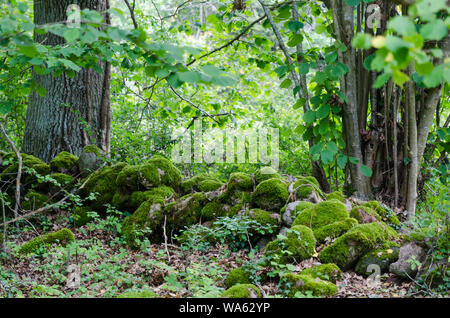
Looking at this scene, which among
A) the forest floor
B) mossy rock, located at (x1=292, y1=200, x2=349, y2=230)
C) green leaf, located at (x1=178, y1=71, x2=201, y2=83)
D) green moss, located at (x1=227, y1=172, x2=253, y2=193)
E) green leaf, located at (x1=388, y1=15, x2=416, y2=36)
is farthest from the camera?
green moss, located at (x1=227, y1=172, x2=253, y2=193)

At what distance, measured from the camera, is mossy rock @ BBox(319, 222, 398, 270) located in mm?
3631

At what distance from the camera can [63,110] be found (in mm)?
6664

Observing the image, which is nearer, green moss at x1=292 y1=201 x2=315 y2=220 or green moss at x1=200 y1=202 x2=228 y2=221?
green moss at x1=292 y1=201 x2=315 y2=220

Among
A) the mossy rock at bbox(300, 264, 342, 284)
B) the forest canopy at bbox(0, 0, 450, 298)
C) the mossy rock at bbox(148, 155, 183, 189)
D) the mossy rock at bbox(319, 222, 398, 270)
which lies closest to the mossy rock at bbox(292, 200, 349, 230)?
the forest canopy at bbox(0, 0, 450, 298)

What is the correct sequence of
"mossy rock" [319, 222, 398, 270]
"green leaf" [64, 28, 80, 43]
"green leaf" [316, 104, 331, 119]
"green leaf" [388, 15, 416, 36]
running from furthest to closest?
1. "green leaf" [316, 104, 331, 119]
2. "mossy rock" [319, 222, 398, 270]
3. "green leaf" [64, 28, 80, 43]
4. "green leaf" [388, 15, 416, 36]

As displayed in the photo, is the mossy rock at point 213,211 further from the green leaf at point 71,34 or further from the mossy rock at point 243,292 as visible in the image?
the green leaf at point 71,34

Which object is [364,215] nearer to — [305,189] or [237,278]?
[305,189]

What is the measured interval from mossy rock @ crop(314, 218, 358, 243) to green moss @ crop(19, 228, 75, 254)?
2862 mm

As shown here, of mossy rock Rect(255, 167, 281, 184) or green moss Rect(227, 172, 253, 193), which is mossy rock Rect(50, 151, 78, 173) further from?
mossy rock Rect(255, 167, 281, 184)

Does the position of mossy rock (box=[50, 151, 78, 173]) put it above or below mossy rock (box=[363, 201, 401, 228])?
above

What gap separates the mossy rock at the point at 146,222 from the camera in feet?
15.6

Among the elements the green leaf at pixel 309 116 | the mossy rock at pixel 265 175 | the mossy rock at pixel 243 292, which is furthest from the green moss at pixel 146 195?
the mossy rock at pixel 243 292

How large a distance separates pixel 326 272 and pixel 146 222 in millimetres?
2410

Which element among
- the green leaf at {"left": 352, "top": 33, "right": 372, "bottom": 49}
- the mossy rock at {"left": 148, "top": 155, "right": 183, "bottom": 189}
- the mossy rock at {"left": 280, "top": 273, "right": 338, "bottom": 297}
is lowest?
the mossy rock at {"left": 280, "top": 273, "right": 338, "bottom": 297}
